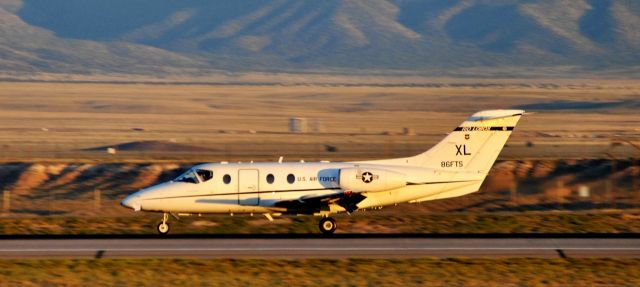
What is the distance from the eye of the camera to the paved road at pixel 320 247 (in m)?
33.5

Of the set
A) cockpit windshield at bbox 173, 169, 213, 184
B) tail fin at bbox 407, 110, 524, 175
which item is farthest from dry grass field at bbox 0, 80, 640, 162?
tail fin at bbox 407, 110, 524, 175

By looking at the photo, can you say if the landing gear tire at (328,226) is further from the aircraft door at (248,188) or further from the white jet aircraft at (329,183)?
the aircraft door at (248,188)

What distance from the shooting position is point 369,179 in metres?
38.4

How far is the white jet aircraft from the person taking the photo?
3838 centimetres

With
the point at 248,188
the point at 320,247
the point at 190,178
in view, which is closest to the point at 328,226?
the point at 248,188

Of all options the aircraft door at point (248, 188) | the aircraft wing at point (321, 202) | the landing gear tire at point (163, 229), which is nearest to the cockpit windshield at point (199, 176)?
the aircraft door at point (248, 188)

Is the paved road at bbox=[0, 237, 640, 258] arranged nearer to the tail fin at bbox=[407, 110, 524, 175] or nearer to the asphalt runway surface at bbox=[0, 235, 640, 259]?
the asphalt runway surface at bbox=[0, 235, 640, 259]

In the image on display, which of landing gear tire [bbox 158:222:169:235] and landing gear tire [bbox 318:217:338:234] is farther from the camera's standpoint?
landing gear tire [bbox 318:217:338:234]

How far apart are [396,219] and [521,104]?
122 m

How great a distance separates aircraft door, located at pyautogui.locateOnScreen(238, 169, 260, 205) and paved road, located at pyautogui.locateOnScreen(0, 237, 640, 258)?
249 cm

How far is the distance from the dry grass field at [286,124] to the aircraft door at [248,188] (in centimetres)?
2975

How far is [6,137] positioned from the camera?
371 ft

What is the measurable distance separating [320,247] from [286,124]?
4075 inches

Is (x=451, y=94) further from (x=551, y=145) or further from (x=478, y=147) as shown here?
(x=478, y=147)
